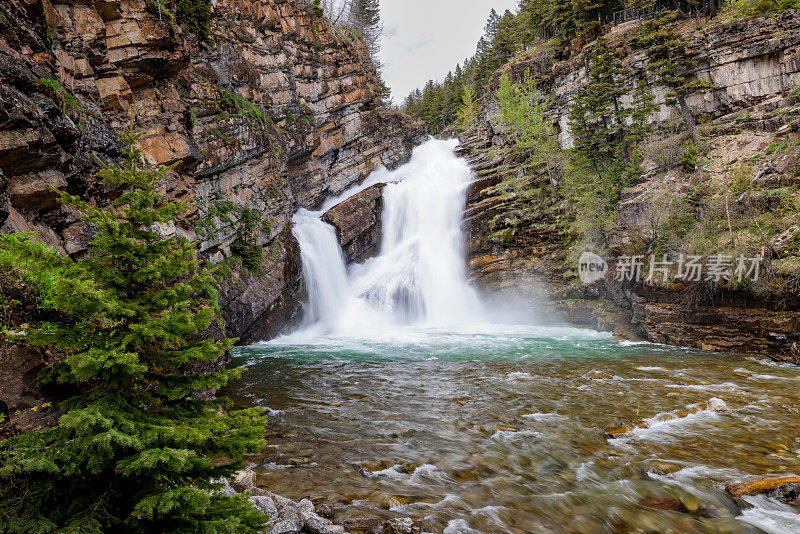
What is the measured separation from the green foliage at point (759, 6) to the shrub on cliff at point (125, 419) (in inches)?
1398

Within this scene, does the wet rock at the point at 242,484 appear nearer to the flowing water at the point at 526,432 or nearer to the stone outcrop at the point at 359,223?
the flowing water at the point at 526,432

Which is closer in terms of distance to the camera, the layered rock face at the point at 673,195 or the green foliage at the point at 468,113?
the layered rock face at the point at 673,195

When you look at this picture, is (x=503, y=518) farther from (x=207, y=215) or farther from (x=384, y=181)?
(x=384, y=181)

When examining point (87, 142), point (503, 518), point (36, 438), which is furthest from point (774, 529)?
point (87, 142)

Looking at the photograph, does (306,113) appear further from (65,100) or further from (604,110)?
(604,110)

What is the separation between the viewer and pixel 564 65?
32.0 m

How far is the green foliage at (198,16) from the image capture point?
61.7 ft

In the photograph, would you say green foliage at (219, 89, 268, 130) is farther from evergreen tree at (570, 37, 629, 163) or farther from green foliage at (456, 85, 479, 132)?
green foliage at (456, 85, 479, 132)

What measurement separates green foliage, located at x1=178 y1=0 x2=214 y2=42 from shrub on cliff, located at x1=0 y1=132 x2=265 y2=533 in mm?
20843

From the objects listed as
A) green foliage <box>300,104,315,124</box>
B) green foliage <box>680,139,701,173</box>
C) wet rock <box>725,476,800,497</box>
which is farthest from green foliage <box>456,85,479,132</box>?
wet rock <box>725,476,800,497</box>

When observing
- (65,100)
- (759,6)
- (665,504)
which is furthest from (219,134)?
(759,6)

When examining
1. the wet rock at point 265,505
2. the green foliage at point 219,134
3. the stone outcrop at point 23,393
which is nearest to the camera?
the stone outcrop at point 23,393

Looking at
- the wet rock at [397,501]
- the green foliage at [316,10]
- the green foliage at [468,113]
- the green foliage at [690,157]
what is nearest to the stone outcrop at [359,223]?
the green foliage at [316,10]

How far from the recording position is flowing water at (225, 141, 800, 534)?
5.05 metres
